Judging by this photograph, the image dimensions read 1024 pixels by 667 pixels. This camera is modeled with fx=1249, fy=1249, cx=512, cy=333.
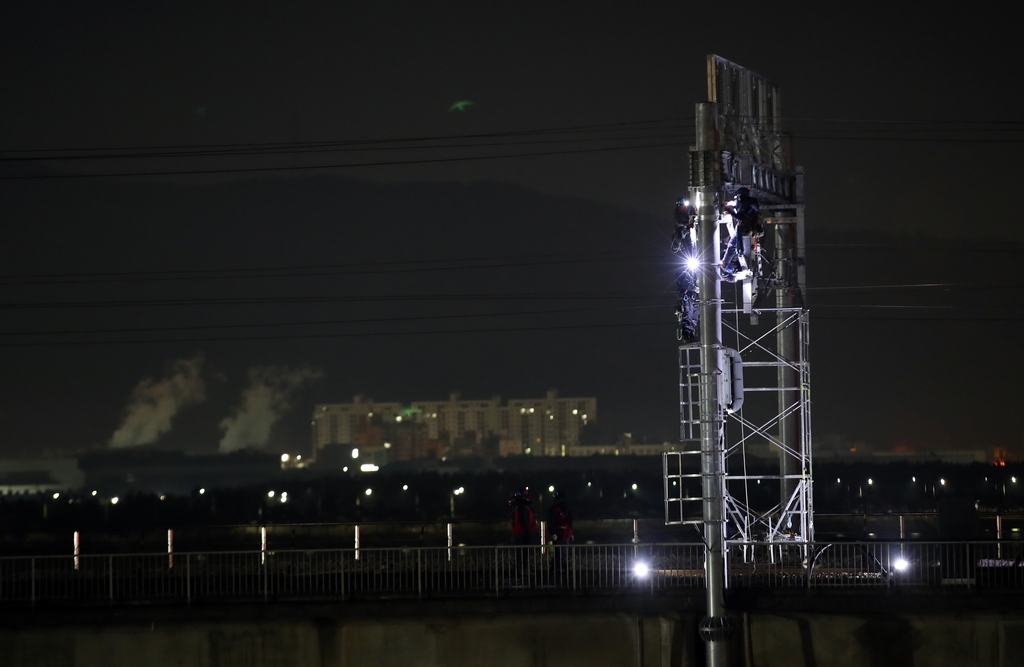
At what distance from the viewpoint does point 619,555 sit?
21953 millimetres

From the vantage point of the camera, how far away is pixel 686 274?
1875cm

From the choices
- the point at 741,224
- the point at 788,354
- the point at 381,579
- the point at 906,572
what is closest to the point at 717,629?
the point at 906,572

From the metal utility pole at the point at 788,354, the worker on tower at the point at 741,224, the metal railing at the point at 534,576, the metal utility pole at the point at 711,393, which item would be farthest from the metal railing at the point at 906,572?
the worker on tower at the point at 741,224

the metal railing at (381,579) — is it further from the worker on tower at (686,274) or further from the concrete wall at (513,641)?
the worker on tower at (686,274)

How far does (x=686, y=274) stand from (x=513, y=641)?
258 inches

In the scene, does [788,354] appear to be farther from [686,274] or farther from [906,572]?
[686,274]

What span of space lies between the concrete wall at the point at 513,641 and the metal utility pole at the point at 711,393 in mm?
1511

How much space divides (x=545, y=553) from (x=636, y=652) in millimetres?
2875

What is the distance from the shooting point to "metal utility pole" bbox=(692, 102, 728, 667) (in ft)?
57.5

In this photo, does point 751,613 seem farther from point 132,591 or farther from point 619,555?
point 132,591

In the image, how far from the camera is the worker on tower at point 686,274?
18531mm

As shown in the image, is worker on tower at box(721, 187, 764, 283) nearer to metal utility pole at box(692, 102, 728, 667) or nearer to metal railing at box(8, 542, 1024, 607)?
metal utility pole at box(692, 102, 728, 667)

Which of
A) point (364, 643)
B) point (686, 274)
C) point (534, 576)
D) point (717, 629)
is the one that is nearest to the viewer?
point (717, 629)

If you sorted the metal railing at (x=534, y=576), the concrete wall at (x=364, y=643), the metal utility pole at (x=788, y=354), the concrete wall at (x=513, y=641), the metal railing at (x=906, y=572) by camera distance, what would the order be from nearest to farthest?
the concrete wall at (x=513, y=641) → the concrete wall at (x=364, y=643) → the metal railing at (x=906, y=572) → the metal railing at (x=534, y=576) → the metal utility pole at (x=788, y=354)
